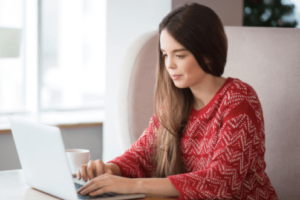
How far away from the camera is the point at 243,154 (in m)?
0.93

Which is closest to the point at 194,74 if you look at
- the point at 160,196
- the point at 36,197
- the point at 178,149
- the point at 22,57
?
the point at 178,149

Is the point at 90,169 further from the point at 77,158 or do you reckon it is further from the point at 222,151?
the point at 222,151

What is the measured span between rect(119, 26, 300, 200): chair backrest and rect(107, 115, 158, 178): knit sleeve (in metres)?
0.32

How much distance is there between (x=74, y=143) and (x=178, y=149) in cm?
142

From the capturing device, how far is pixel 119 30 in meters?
2.00

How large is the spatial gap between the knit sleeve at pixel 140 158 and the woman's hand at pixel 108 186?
0.86 ft

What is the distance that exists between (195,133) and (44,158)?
19.1 inches

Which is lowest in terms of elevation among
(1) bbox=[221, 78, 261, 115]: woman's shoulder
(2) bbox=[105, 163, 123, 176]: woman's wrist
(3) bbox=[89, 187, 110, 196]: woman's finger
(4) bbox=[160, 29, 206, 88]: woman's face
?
(2) bbox=[105, 163, 123, 176]: woman's wrist

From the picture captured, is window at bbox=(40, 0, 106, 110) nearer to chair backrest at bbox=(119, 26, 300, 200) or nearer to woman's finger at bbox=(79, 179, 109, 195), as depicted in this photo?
chair backrest at bbox=(119, 26, 300, 200)

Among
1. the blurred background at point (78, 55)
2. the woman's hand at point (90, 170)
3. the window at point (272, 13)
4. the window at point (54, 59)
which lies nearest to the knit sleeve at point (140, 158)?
the woman's hand at point (90, 170)

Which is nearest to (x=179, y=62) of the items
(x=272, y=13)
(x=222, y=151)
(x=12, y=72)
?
(x=222, y=151)

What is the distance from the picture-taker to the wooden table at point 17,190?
0.85 meters

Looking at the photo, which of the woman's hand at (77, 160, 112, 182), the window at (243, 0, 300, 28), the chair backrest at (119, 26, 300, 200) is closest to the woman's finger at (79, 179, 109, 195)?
the woman's hand at (77, 160, 112, 182)

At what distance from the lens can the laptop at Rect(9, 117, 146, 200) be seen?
74cm
